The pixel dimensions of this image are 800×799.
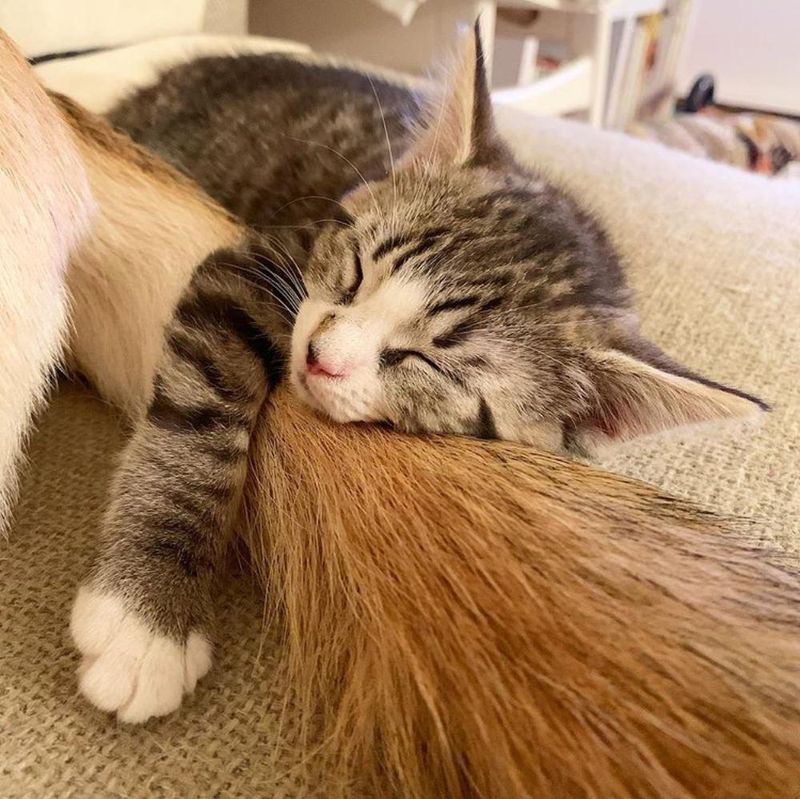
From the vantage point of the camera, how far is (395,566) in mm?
445

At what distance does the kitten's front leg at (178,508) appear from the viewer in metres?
0.51

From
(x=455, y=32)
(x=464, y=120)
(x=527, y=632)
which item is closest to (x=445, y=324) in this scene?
(x=464, y=120)

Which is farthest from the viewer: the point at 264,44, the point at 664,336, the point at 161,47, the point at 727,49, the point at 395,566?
the point at 727,49

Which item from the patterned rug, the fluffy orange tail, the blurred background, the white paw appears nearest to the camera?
the fluffy orange tail

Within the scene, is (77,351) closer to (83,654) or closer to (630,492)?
(83,654)

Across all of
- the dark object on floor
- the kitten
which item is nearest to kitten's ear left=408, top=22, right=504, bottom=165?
the kitten

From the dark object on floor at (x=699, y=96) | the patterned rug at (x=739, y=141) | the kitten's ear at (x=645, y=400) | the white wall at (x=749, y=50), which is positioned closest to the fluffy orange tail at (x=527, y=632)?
the kitten's ear at (x=645, y=400)

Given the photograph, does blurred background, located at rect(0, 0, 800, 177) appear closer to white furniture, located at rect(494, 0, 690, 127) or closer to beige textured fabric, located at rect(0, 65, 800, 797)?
white furniture, located at rect(494, 0, 690, 127)

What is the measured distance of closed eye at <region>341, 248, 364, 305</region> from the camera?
771 mm

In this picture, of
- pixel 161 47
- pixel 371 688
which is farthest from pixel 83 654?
pixel 161 47

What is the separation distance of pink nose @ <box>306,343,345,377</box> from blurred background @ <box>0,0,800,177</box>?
74cm

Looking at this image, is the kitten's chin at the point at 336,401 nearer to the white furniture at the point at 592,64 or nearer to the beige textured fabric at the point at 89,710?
the beige textured fabric at the point at 89,710

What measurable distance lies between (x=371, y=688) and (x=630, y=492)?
0.66 feet

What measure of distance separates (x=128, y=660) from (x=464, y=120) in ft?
2.10
